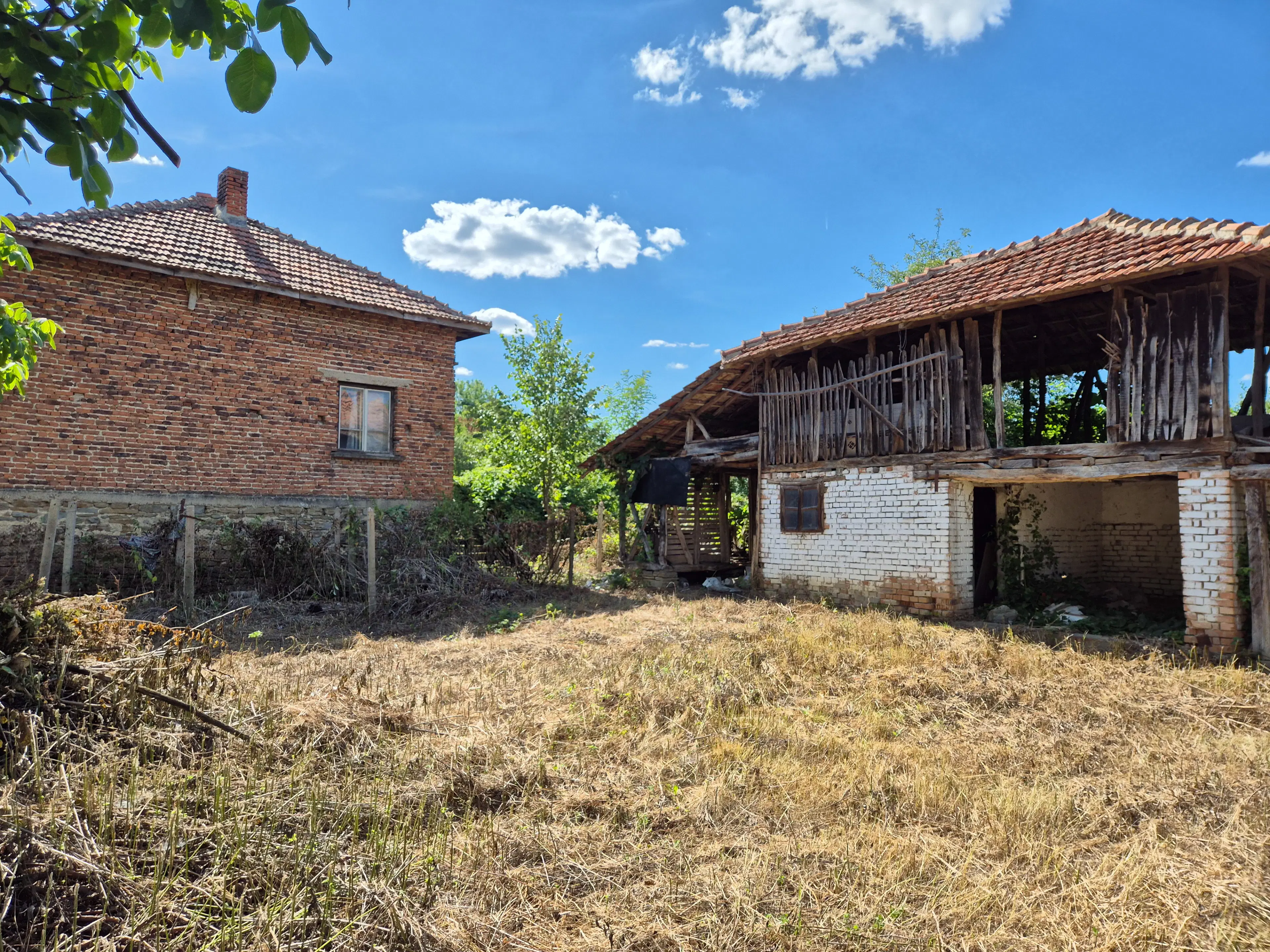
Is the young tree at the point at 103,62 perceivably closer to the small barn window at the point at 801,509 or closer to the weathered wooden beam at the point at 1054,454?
the weathered wooden beam at the point at 1054,454

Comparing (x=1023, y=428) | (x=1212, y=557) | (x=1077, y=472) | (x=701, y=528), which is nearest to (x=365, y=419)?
(x=701, y=528)

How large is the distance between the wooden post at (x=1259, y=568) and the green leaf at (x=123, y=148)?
9.84 metres

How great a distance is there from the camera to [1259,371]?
8.52 meters

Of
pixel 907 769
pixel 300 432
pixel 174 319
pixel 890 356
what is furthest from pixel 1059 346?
pixel 174 319

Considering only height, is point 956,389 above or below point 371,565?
above

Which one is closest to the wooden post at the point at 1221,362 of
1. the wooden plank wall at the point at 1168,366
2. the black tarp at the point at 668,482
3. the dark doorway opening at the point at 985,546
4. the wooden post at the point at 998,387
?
the wooden plank wall at the point at 1168,366

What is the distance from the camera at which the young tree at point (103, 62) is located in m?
1.67

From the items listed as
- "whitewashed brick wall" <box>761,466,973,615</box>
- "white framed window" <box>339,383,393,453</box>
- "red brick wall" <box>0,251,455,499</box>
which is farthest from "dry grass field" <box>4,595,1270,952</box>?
"white framed window" <box>339,383,393,453</box>

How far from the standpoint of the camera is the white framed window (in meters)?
13.2

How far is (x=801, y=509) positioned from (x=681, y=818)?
9054 millimetres

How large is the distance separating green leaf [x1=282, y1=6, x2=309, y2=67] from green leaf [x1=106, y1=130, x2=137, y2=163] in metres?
0.64

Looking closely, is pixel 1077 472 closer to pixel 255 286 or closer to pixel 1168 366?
pixel 1168 366

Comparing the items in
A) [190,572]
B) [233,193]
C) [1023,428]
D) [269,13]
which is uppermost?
[233,193]

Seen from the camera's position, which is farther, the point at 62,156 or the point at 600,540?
the point at 600,540
